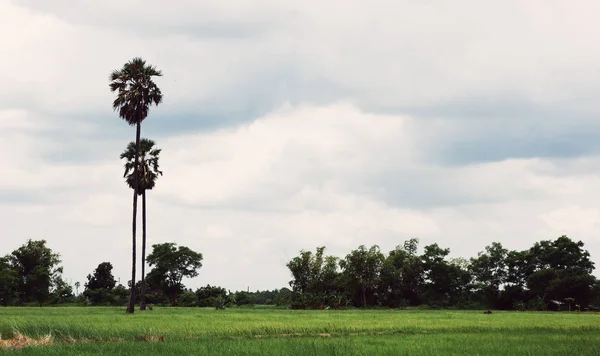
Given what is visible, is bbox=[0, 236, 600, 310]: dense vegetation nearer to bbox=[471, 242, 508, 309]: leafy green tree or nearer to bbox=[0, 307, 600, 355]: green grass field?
bbox=[471, 242, 508, 309]: leafy green tree

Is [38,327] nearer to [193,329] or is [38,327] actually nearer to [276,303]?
[193,329]

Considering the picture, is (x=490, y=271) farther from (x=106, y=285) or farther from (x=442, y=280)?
(x=106, y=285)

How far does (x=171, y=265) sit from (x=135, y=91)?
60.1m

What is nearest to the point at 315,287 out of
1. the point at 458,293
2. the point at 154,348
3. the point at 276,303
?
the point at 276,303

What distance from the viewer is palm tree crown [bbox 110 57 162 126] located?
5597 cm

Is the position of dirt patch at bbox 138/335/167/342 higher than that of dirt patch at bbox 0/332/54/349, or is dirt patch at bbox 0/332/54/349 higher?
dirt patch at bbox 0/332/54/349

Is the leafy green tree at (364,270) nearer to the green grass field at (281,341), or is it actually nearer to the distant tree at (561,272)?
the distant tree at (561,272)

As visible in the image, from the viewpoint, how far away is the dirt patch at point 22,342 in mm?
23638

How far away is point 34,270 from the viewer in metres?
101

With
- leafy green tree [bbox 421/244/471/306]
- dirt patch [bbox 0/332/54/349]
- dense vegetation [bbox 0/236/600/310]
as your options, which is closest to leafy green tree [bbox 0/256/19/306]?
dense vegetation [bbox 0/236/600/310]

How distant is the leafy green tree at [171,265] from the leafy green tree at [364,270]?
36.3 m

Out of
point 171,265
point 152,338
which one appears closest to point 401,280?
point 171,265

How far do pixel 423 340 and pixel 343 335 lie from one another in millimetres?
4997

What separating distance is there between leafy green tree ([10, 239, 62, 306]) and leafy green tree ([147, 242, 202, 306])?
16803 millimetres
